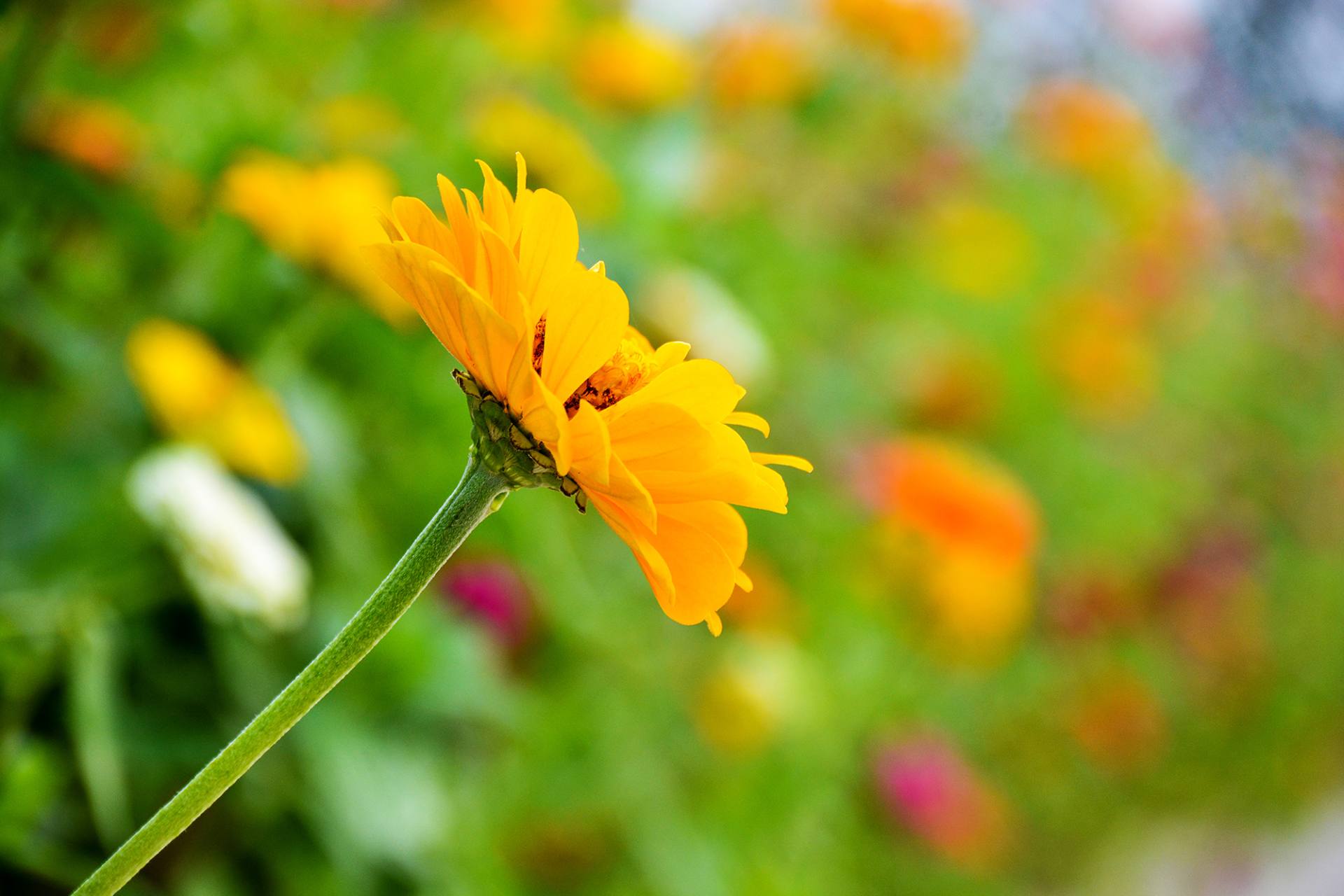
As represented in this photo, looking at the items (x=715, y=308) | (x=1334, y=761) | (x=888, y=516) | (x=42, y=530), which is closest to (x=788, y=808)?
(x=888, y=516)

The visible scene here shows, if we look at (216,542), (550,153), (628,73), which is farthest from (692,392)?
(628,73)

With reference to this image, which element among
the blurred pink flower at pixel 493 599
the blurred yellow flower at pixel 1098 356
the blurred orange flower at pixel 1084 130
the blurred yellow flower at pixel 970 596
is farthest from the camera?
the blurred orange flower at pixel 1084 130

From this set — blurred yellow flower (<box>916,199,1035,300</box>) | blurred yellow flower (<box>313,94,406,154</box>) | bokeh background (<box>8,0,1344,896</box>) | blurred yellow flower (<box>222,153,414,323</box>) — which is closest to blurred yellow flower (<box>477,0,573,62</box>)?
bokeh background (<box>8,0,1344,896</box>)

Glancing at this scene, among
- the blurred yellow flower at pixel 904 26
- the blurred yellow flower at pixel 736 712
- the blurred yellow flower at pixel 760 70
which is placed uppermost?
the blurred yellow flower at pixel 904 26

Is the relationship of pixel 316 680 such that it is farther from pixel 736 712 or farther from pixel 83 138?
pixel 736 712

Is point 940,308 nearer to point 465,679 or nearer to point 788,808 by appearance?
point 788,808

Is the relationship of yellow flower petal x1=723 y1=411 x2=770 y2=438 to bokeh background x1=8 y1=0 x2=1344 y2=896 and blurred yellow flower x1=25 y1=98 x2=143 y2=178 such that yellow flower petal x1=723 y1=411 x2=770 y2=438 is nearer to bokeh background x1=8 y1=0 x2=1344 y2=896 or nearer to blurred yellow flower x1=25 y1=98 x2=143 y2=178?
bokeh background x1=8 y1=0 x2=1344 y2=896

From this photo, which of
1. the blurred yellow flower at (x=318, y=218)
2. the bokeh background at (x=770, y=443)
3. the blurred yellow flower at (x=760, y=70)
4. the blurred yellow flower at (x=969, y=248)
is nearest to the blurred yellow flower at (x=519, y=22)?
the bokeh background at (x=770, y=443)

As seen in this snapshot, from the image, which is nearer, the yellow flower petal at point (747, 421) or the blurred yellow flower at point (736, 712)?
the yellow flower petal at point (747, 421)

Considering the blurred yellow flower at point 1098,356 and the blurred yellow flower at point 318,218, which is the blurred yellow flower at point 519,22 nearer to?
the blurred yellow flower at point 318,218
